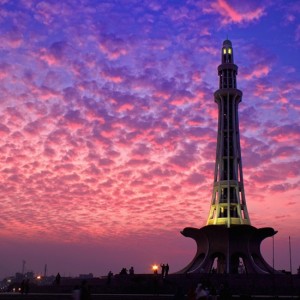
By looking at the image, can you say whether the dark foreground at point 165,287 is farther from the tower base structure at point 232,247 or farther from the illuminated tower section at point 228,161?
the illuminated tower section at point 228,161

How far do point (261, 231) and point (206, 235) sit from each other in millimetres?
6846

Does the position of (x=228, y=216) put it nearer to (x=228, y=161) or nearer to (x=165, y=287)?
(x=228, y=161)

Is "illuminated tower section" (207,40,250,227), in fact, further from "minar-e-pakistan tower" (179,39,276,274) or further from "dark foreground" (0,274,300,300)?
"dark foreground" (0,274,300,300)

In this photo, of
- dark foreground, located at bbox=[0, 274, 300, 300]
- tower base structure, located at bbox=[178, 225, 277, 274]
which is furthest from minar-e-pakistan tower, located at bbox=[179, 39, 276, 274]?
dark foreground, located at bbox=[0, 274, 300, 300]

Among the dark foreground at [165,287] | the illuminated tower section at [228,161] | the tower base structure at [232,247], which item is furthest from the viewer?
the illuminated tower section at [228,161]

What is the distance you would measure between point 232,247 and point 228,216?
3.98 metres

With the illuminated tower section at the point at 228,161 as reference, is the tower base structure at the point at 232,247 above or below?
below

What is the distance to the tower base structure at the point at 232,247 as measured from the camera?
59.8 m

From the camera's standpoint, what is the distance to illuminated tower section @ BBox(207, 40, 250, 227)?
63188 mm

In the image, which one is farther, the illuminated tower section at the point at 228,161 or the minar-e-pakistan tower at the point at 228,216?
the illuminated tower section at the point at 228,161

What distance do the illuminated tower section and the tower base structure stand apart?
77.4 inches

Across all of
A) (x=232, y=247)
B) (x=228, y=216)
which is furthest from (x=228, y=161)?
(x=232, y=247)

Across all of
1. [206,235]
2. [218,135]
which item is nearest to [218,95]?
[218,135]

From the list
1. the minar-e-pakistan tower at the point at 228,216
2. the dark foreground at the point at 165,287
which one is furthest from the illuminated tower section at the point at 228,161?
the dark foreground at the point at 165,287
